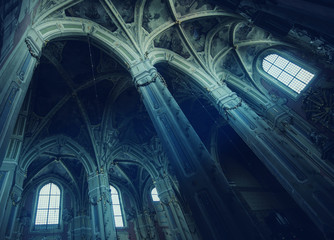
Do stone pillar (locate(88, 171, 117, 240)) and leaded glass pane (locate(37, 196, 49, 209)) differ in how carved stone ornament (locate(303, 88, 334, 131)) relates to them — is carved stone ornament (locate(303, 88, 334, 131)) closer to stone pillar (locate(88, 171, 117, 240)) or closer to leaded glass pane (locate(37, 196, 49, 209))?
stone pillar (locate(88, 171, 117, 240))

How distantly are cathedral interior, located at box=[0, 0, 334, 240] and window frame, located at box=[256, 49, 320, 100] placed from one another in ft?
0.19

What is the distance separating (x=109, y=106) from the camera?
494 inches

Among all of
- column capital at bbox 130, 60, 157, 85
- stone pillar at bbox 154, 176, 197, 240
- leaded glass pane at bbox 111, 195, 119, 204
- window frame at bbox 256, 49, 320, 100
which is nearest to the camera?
column capital at bbox 130, 60, 157, 85

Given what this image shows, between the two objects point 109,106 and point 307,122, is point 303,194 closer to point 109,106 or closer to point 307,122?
point 307,122

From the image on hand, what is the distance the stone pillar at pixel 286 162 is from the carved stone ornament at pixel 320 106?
1.29 m

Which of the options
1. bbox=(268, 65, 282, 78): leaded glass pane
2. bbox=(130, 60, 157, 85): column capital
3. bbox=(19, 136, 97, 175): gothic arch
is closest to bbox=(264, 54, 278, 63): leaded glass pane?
bbox=(268, 65, 282, 78): leaded glass pane

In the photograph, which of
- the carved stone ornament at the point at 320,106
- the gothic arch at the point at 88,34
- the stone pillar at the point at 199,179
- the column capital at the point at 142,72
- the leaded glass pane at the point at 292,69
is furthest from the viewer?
the leaded glass pane at the point at 292,69

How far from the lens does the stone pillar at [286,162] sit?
6254 mm

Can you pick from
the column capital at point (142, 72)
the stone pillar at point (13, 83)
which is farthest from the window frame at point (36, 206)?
the stone pillar at point (13, 83)

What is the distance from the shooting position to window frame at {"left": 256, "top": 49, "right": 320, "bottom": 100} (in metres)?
10.8

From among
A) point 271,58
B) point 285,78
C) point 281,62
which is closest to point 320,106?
point 285,78

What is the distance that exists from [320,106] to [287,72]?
2882mm

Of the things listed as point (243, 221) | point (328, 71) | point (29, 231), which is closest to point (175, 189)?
point (29, 231)

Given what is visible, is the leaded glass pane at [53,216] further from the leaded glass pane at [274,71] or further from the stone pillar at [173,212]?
the leaded glass pane at [274,71]
